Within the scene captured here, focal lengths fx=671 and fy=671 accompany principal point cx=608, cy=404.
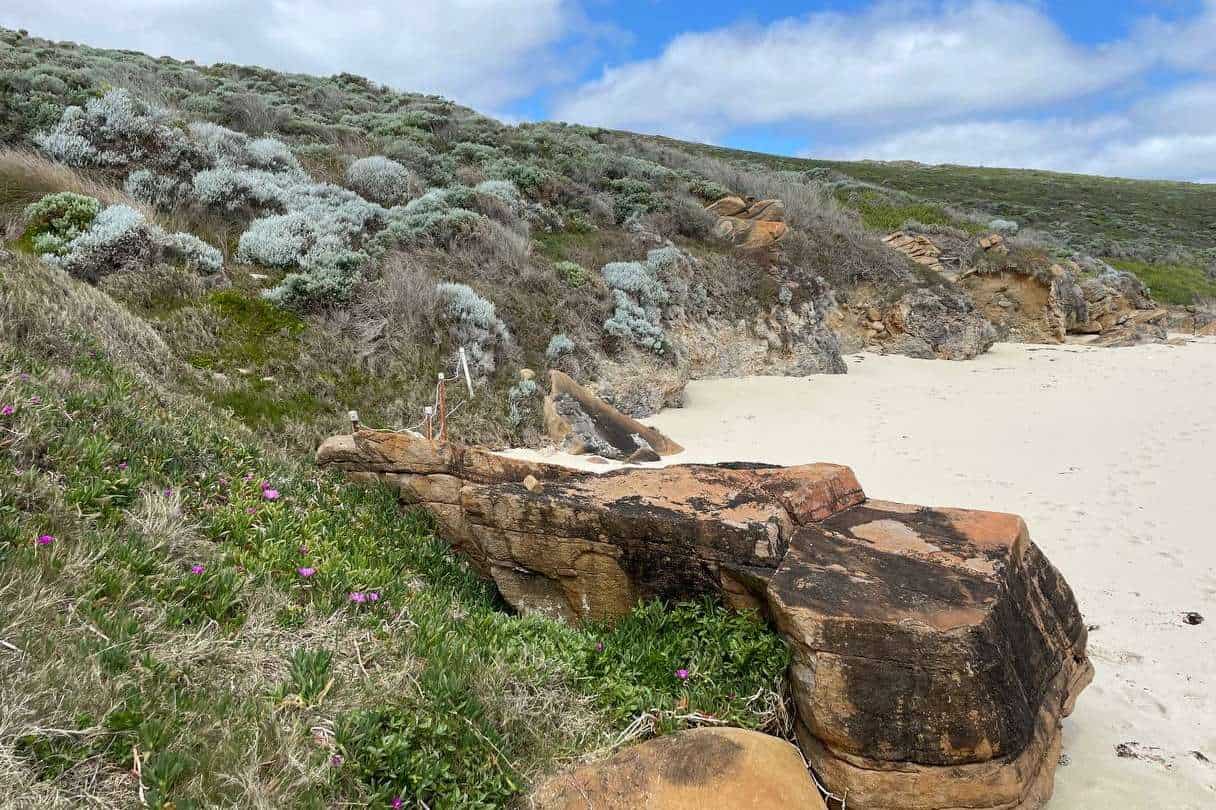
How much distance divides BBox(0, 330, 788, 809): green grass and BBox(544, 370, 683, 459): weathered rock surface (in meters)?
5.01

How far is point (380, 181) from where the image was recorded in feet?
47.3

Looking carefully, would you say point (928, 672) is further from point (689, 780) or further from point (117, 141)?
point (117, 141)

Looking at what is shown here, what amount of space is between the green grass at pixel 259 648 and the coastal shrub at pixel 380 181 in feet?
34.7

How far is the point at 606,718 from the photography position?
311cm

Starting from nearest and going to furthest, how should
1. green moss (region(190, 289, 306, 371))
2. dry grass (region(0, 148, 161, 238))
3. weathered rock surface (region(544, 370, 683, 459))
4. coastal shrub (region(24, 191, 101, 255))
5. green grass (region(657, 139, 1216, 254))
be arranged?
green moss (region(190, 289, 306, 371)), coastal shrub (region(24, 191, 101, 255)), weathered rock surface (region(544, 370, 683, 459)), dry grass (region(0, 148, 161, 238)), green grass (region(657, 139, 1216, 254))

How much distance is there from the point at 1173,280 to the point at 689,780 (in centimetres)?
3638

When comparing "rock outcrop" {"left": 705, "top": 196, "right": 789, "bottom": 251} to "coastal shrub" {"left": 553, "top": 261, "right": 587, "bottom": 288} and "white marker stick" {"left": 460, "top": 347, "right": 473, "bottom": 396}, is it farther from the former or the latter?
"white marker stick" {"left": 460, "top": 347, "right": 473, "bottom": 396}

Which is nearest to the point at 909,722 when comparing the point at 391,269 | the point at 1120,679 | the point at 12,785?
the point at 1120,679

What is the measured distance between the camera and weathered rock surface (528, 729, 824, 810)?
2.63 meters

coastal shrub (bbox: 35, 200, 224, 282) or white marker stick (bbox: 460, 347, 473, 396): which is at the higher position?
coastal shrub (bbox: 35, 200, 224, 282)

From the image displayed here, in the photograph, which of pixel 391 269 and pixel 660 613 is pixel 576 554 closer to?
pixel 660 613

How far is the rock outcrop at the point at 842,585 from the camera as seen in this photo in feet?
9.54

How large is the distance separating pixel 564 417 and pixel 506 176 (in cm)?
980

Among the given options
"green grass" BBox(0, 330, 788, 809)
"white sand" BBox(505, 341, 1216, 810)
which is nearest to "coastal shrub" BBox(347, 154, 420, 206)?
"white sand" BBox(505, 341, 1216, 810)
